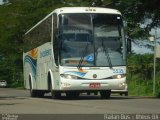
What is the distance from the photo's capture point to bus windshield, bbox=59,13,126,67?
2448 cm

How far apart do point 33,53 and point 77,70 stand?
8.33 metres

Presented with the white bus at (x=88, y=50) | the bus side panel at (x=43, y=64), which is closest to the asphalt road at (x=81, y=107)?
the white bus at (x=88, y=50)

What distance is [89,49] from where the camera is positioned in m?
24.6

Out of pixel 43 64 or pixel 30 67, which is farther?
pixel 30 67

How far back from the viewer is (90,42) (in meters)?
24.6

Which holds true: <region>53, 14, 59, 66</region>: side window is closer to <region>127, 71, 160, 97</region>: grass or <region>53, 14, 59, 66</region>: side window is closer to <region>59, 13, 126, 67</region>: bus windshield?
<region>59, 13, 126, 67</region>: bus windshield

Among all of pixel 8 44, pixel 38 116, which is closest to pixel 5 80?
pixel 8 44

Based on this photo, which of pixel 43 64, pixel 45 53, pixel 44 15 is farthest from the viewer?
pixel 44 15

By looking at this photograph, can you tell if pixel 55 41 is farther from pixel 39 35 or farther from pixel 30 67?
pixel 30 67

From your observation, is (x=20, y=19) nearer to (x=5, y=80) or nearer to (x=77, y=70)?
(x=5, y=80)

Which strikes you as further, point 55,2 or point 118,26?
point 55,2

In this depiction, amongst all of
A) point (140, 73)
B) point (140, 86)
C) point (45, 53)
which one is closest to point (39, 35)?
point (45, 53)

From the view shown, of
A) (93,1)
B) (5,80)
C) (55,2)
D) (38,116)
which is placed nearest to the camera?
(38,116)

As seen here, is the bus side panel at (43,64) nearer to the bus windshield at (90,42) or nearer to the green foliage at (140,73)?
the bus windshield at (90,42)
